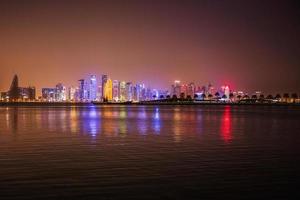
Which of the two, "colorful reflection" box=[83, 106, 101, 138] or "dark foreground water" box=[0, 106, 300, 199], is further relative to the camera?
"colorful reflection" box=[83, 106, 101, 138]

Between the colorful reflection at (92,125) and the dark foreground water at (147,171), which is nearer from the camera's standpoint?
the dark foreground water at (147,171)

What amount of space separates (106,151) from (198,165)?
22.2 feet

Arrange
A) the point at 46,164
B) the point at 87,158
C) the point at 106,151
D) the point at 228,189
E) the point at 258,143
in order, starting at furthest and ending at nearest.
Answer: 1. the point at 258,143
2. the point at 106,151
3. the point at 87,158
4. the point at 46,164
5. the point at 228,189

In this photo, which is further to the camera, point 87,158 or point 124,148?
point 124,148

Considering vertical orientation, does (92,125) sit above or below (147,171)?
below

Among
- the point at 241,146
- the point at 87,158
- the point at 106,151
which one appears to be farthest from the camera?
the point at 241,146

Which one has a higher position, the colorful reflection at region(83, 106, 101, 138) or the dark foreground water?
the dark foreground water

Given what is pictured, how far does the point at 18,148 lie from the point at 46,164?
22.1ft

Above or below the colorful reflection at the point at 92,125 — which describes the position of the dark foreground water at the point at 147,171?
above

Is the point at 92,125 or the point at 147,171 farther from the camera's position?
the point at 92,125

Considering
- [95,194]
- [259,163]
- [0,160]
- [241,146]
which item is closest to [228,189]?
[95,194]

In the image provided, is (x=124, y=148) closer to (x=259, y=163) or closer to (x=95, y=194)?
(x=259, y=163)

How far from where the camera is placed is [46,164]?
710 inches

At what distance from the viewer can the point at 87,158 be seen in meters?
20.1
